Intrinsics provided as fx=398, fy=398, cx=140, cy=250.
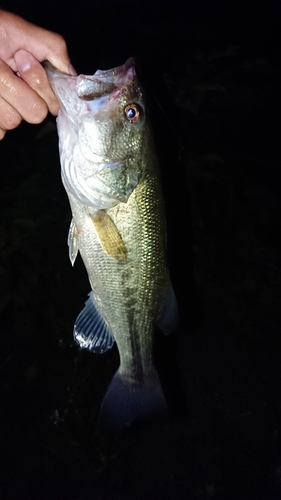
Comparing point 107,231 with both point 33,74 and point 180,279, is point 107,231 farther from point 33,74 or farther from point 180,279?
point 180,279

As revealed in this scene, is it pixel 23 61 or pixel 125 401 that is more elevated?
pixel 23 61

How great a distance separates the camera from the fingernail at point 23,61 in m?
1.48

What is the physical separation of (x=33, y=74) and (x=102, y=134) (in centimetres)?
38

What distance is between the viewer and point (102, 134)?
1.37m

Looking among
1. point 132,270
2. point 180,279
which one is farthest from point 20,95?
point 180,279

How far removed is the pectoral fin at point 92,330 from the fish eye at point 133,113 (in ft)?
2.29

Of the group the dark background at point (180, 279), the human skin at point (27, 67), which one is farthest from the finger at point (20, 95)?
the dark background at point (180, 279)

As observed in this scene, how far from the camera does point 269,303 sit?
3.29m

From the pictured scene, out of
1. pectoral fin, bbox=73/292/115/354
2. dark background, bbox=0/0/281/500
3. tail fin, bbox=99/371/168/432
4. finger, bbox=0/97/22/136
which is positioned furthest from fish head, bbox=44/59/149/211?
dark background, bbox=0/0/281/500

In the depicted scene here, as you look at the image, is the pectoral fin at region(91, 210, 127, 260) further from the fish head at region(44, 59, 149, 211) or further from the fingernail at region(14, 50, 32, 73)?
the fingernail at region(14, 50, 32, 73)

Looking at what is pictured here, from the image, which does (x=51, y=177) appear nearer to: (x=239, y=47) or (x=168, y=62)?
(x=168, y=62)

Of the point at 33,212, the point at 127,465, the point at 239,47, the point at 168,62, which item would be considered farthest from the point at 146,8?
the point at 127,465

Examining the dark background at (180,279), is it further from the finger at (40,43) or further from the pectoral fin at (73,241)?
the pectoral fin at (73,241)

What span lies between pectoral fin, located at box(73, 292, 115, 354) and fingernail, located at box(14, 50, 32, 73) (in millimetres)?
898
